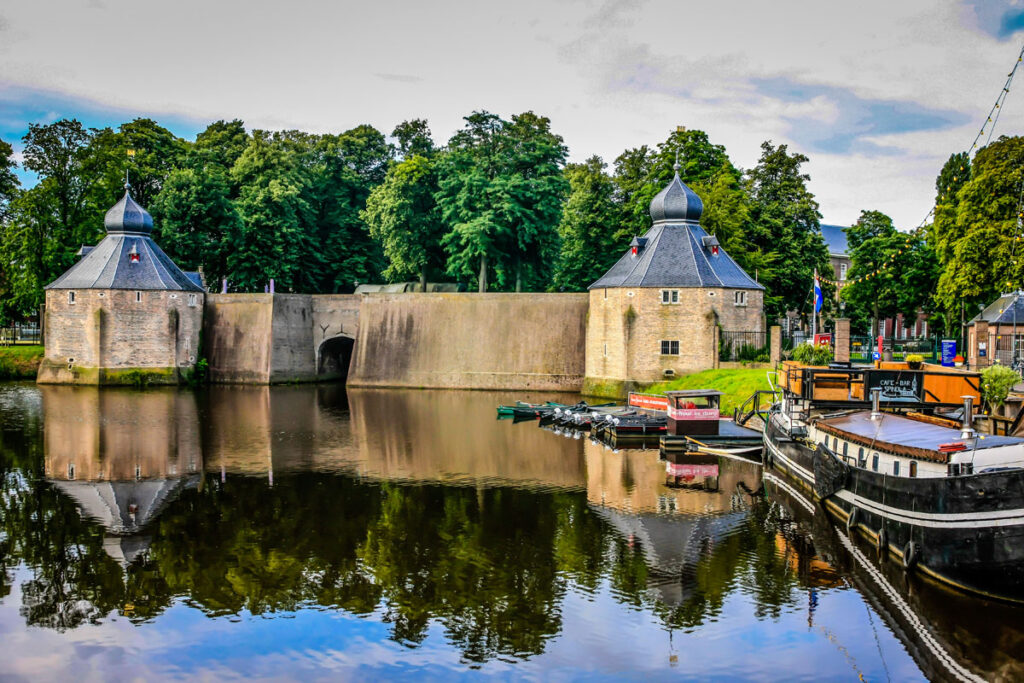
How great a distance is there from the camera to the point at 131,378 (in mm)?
46688

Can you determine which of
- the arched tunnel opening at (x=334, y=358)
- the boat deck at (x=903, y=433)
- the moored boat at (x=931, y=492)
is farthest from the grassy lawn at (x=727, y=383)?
the arched tunnel opening at (x=334, y=358)

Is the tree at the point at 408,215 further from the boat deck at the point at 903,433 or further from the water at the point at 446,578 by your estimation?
the boat deck at the point at 903,433

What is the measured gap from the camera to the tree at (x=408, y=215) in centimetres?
5178

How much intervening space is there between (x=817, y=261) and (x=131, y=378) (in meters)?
36.8

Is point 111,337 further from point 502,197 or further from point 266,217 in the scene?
point 502,197

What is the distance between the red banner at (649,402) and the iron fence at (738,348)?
7.44 m

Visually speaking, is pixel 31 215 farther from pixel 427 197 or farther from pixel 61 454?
pixel 61 454

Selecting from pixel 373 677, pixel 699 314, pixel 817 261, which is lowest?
pixel 373 677

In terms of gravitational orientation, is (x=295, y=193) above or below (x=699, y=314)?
above

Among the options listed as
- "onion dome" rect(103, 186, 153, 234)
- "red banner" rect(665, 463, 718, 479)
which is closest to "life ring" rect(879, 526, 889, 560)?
"red banner" rect(665, 463, 718, 479)

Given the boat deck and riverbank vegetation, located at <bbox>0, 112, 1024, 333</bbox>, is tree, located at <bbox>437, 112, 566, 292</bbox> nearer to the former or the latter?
riverbank vegetation, located at <bbox>0, 112, 1024, 333</bbox>

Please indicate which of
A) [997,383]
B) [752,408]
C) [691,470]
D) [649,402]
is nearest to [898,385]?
[997,383]

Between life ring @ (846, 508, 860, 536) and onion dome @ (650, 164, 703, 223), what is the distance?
2531cm

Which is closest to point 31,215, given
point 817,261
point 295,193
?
point 295,193
